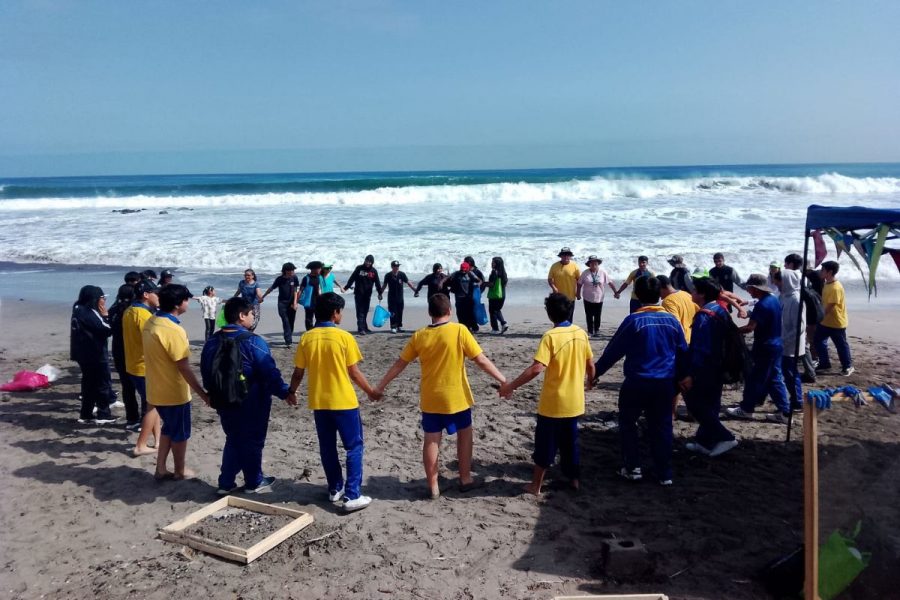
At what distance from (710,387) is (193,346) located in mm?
8025

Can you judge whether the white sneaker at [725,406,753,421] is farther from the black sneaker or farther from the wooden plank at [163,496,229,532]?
the wooden plank at [163,496,229,532]

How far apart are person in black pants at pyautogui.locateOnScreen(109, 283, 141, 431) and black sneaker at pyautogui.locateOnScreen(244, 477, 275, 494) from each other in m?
2.20

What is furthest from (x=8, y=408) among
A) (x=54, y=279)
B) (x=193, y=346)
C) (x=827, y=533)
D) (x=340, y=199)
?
(x=340, y=199)

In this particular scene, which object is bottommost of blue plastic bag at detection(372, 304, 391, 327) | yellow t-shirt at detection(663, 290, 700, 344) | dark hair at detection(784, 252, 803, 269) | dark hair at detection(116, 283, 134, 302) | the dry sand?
the dry sand

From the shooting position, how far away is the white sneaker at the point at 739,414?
702 cm

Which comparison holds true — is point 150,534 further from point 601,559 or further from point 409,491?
point 601,559

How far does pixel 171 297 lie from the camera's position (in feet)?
18.3

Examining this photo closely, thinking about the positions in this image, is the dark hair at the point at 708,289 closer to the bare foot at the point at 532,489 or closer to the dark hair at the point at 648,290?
the dark hair at the point at 648,290

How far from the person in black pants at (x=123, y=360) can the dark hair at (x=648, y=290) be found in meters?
4.87

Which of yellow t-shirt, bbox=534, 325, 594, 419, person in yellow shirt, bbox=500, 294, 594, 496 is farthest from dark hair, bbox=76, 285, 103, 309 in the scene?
yellow t-shirt, bbox=534, 325, 594, 419

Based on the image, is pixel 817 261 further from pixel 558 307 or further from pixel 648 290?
pixel 558 307

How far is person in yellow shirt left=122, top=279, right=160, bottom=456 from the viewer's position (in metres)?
6.25

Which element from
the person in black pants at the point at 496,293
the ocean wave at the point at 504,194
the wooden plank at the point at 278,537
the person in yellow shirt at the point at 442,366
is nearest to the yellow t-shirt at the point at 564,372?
the person in yellow shirt at the point at 442,366

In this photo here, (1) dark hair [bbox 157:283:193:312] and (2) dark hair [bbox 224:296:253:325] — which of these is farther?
(1) dark hair [bbox 157:283:193:312]
